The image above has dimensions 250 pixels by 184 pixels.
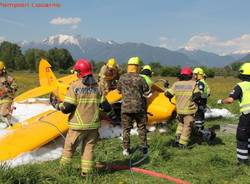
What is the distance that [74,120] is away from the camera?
640 centimetres

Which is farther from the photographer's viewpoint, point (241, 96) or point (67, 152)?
point (241, 96)

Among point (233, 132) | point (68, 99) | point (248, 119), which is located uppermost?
point (68, 99)

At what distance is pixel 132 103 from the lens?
7828mm

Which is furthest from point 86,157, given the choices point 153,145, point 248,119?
point 248,119

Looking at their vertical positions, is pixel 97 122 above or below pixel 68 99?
below

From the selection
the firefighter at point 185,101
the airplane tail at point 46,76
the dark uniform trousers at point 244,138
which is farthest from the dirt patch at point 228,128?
the airplane tail at point 46,76

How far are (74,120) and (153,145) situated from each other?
8.41 ft

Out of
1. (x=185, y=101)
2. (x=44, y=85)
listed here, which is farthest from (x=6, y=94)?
(x=185, y=101)

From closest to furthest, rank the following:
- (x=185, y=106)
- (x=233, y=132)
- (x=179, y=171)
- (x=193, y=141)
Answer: (x=179, y=171), (x=185, y=106), (x=193, y=141), (x=233, y=132)

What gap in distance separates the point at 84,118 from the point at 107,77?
4505mm

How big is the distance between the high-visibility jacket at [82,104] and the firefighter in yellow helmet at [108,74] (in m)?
4.04

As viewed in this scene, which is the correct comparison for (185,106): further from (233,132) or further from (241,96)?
(233,132)

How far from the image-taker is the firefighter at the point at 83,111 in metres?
6.35

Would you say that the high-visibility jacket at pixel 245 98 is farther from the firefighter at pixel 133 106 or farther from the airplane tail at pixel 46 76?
the airplane tail at pixel 46 76
